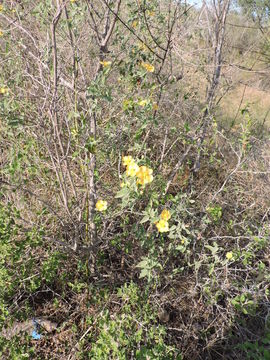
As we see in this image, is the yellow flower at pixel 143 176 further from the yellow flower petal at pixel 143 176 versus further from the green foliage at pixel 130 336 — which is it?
the green foliage at pixel 130 336

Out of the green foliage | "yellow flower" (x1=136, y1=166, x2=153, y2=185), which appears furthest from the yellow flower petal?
the green foliage

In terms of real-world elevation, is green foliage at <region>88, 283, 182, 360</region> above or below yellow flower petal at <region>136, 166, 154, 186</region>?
below

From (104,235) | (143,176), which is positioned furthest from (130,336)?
(143,176)

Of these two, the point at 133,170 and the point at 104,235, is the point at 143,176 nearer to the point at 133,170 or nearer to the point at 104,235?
the point at 133,170

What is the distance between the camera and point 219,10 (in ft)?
7.07

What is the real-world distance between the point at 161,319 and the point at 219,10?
2.15 m

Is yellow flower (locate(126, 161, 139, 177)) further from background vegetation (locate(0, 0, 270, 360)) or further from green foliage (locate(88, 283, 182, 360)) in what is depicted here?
green foliage (locate(88, 283, 182, 360))

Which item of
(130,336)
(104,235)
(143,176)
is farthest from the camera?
(104,235)

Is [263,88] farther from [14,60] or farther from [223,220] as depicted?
[14,60]

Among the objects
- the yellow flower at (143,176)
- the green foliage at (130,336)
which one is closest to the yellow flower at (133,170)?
the yellow flower at (143,176)

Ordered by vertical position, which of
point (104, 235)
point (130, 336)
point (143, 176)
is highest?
point (143, 176)

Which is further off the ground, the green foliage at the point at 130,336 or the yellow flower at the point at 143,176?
the yellow flower at the point at 143,176

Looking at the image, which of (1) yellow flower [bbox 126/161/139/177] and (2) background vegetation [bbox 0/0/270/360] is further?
(2) background vegetation [bbox 0/0/270/360]

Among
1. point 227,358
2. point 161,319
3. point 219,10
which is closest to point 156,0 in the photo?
point 219,10
